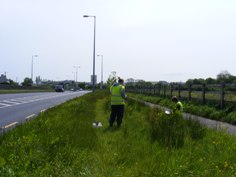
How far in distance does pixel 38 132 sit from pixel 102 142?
5.28 ft

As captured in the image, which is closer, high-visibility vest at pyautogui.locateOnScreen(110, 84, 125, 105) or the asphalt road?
high-visibility vest at pyautogui.locateOnScreen(110, 84, 125, 105)

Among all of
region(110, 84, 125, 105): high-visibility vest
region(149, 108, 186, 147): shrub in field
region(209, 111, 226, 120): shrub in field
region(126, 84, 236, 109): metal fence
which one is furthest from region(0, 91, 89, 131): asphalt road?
region(126, 84, 236, 109): metal fence

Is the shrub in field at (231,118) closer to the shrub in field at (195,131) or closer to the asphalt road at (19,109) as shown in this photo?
the shrub in field at (195,131)

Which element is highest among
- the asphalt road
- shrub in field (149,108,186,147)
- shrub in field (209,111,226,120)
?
shrub in field (149,108,186,147)

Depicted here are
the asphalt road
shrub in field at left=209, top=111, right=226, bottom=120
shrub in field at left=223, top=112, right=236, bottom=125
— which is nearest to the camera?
shrub in field at left=223, top=112, right=236, bottom=125

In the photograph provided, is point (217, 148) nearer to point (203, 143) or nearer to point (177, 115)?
point (203, 143)

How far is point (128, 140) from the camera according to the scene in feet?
30.5

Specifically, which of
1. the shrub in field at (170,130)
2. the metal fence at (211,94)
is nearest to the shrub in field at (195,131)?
the shrub in field at (170,130)

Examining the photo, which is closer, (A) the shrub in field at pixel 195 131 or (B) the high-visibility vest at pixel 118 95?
(A) the shrub in field at pixel 195 131

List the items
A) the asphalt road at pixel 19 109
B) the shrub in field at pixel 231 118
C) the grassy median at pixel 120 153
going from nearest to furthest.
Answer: the grassy median at pixel 120 153 < the shrub in field at pixel 231 118 < the asphalt road at pixel 19 109

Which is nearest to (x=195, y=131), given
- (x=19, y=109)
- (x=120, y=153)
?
(x=120, y=153)

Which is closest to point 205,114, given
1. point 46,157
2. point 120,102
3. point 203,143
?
point 120,102

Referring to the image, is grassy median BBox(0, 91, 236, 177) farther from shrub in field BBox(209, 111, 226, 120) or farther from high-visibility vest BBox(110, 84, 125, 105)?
shrub in field BBox(209, 111, 226, 120)

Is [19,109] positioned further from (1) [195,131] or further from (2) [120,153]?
(2) [120,153]
